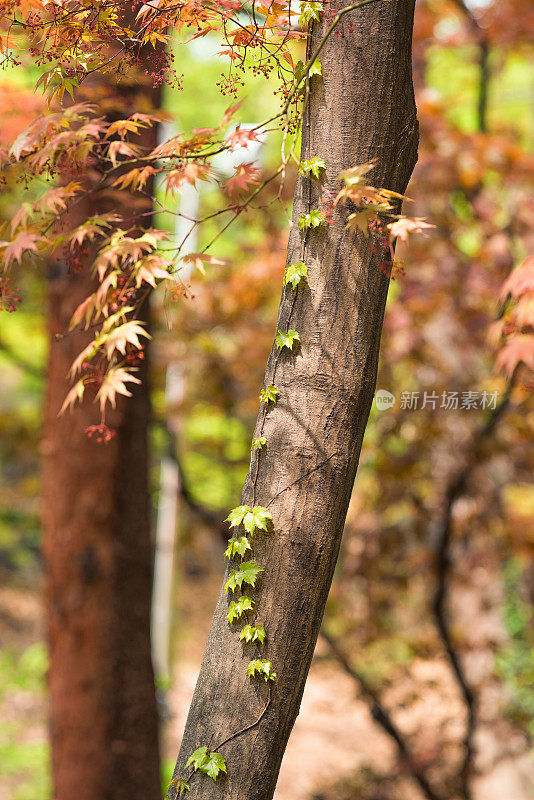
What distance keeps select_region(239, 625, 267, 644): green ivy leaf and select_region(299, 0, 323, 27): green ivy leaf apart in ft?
3.87

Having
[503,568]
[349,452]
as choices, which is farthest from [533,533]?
[349,452]

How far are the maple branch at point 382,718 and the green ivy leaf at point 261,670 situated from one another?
2754mm

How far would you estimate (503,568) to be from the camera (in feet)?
22.6

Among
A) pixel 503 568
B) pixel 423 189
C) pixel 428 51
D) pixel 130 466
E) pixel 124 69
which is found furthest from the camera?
pixel 503 568

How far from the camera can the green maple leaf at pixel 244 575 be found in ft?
4.50

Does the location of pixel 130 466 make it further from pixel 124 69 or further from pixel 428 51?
pixel 428 51

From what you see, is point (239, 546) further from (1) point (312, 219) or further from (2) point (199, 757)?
(1) point (312, 219)

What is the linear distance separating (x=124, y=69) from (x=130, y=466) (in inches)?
77.0

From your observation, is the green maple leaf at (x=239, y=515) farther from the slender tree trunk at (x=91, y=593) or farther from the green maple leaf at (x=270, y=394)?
the slender tree trunk at (x=91, y=593)

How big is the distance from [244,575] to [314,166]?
796mm

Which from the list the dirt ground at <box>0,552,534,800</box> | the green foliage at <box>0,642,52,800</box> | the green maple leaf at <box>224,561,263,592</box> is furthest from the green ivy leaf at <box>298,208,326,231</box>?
the green foliage at <box>0,642,52,800</box>

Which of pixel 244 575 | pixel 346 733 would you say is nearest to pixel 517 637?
pixel 346 733

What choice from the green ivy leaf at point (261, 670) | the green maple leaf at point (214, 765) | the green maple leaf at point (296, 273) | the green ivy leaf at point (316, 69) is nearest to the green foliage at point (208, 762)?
the green maple leaf at point (214, 765)

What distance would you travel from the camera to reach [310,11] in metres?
1.41
